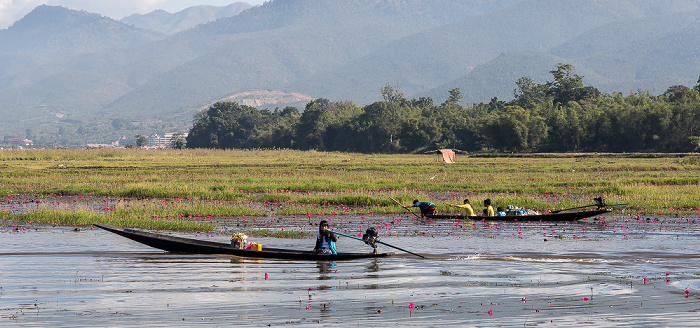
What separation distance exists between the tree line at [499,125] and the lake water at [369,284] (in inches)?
3003

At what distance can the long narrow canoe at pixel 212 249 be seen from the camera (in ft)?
67.6

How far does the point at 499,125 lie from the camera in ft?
367

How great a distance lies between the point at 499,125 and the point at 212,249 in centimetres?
9461

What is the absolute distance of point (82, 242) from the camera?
24.0 metres

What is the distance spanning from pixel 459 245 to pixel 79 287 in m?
11.8

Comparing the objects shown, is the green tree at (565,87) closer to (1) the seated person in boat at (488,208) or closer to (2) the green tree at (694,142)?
(2) the green tree at (694,142)

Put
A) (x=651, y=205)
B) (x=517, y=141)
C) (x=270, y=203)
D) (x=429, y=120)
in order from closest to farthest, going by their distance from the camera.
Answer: (x=651, y=205) → (x=270, y=203) → (x=517, y=141) → (x=429, y=120)

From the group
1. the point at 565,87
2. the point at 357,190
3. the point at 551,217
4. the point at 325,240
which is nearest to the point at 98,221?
the point at 325,240

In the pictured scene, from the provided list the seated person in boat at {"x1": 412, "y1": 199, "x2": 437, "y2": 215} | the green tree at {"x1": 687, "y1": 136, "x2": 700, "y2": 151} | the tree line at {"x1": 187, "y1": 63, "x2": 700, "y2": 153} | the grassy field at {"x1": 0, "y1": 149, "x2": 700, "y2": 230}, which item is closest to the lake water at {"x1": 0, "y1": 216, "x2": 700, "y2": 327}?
the seated person in boat at {"x1": 412, "y1": 199, "x2": 437, "y2": 215}

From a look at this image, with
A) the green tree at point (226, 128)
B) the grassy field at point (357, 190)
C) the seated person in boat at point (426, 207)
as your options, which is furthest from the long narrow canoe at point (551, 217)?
the green tree at point (226, 128)

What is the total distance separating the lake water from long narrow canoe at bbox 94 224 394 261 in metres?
0.22

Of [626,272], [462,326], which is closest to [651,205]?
[626,272]

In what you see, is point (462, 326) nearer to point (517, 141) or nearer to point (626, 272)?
point (626, 272)

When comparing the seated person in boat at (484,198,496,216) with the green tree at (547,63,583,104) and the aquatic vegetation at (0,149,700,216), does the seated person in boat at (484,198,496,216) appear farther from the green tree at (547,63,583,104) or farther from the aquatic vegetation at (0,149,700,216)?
the green tree at (547,63,583,104)
